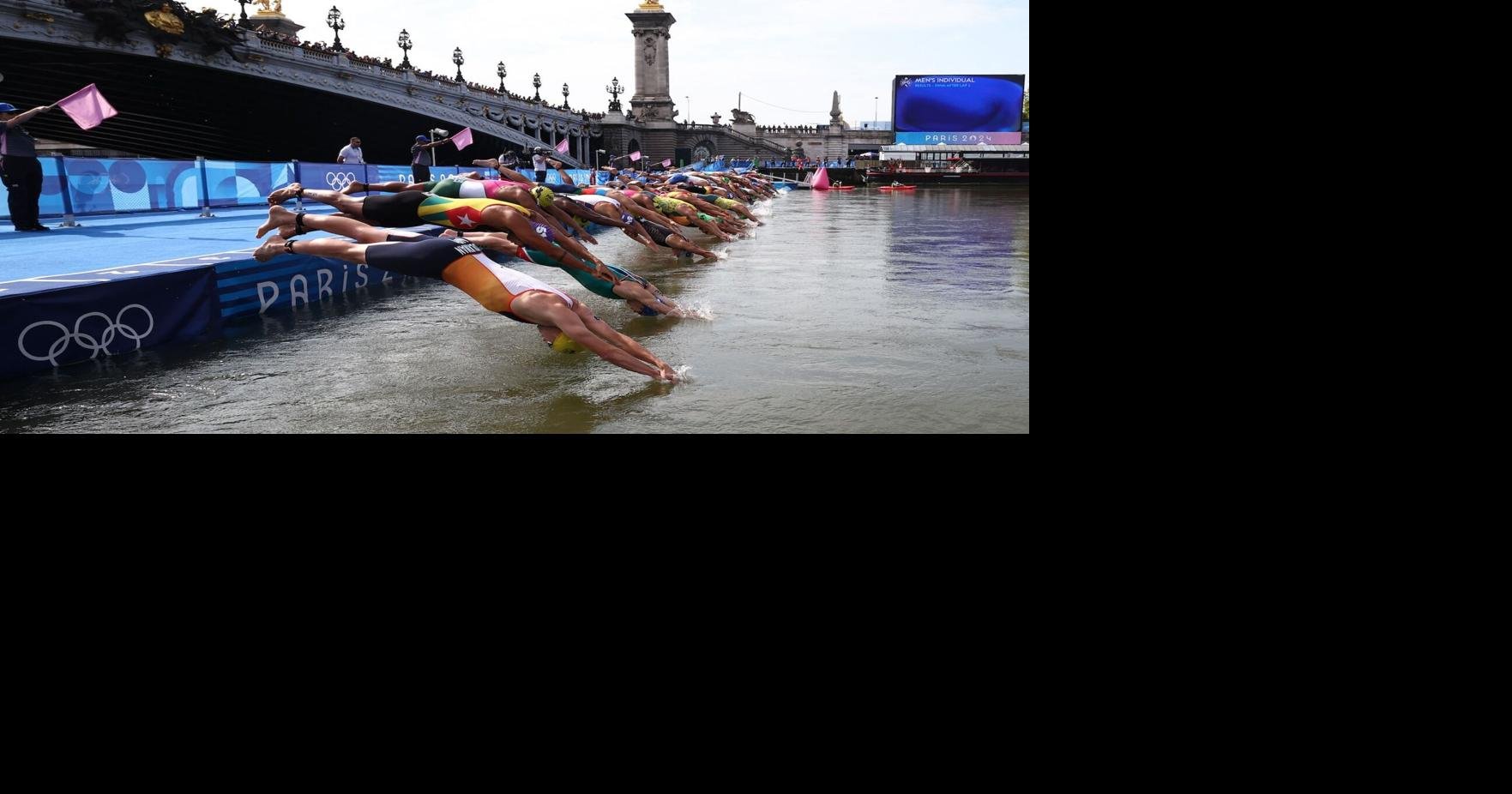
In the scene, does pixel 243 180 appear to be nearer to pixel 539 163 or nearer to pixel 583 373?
pixel 539 163

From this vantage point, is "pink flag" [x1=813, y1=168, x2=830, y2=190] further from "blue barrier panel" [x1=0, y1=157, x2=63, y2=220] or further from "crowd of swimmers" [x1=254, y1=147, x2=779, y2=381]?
"blue barrier panel" [x1=0, y1=157, x2=63, y2=220]

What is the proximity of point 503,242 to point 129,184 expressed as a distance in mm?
10638

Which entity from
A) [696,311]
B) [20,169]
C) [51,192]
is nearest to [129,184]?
[51,192]

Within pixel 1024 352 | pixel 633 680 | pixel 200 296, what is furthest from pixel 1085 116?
pixel 200 296

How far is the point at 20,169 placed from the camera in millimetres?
11078

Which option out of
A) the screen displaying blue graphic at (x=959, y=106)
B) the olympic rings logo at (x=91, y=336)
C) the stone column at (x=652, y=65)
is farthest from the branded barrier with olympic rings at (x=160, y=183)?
the screen displaying blue graphic at (x=959, y=106)

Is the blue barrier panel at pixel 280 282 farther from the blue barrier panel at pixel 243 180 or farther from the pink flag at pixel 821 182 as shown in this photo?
the pink flag at pixel 821 182

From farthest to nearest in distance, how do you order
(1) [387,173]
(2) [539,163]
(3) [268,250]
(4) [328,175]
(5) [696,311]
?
(2) [539,163] < (1) [387,173] < (4) [328,175] < (5) [696,311] < (3) [268,250]

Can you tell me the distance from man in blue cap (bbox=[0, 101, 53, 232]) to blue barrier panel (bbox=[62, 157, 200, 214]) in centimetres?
158

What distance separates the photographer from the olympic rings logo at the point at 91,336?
6301 mm

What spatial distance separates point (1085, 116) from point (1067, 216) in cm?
30

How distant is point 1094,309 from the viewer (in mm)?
2975

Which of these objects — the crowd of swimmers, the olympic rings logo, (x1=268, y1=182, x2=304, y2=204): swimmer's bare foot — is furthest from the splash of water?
the olympic rings logo

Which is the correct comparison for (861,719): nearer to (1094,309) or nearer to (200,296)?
(1094,309)
